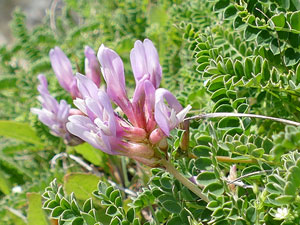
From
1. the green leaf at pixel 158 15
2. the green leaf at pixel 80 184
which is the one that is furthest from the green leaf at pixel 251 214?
the green leaf at pixel 158 15

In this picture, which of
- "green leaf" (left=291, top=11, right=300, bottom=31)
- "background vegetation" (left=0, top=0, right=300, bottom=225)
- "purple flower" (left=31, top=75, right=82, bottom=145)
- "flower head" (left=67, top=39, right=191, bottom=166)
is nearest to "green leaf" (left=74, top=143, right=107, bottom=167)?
"background vegetation" (left=0, top=0, right=300, bottom=225)

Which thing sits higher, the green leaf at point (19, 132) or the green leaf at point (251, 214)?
the green leaf at point (251, 214)

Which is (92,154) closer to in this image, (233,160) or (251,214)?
(233,160)

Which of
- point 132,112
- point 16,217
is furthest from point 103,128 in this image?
point 16,217

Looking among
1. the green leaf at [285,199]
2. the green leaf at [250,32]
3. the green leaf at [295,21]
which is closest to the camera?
the green leaf at [285,199]

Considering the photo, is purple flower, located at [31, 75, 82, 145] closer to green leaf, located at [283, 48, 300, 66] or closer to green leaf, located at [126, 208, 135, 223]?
green leaf, located at [126, 208, 135, 223]

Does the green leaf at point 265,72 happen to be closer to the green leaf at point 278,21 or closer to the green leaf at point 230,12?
the green leaf at point 278,21

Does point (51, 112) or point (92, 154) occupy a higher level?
point (51, 112)

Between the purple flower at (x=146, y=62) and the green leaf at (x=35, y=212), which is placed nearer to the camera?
the purple flower at (x=146, y=62)
